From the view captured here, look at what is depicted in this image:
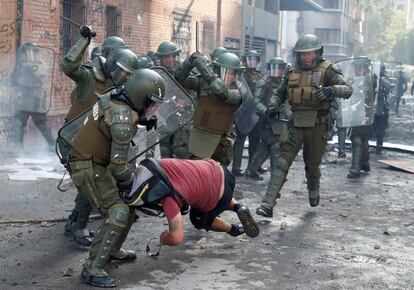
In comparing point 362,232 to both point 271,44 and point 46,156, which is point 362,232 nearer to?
point 46,156

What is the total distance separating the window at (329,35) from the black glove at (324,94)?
136 feet

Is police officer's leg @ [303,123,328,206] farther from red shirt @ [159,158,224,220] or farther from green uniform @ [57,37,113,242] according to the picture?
green uniform @ [57,37,113,242]

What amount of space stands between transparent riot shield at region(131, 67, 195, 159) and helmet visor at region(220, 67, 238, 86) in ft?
3.67

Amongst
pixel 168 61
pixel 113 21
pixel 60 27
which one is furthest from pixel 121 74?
pixel 113 21

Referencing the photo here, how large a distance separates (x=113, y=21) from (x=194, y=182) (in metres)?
10.3

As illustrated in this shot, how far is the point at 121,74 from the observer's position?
4.97 m

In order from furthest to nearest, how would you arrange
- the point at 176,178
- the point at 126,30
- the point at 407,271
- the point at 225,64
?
the point at 126,30, the point at 225,64, the point at 407,271, the point at 176,178

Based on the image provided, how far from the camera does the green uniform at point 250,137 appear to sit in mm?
8766

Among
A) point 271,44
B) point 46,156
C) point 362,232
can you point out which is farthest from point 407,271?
point 271,44

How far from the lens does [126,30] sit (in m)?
14.4

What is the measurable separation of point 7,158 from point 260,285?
6266 mm

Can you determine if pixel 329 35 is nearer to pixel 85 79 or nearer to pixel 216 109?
pixel 216 109

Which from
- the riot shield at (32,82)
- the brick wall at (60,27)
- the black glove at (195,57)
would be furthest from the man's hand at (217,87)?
the brick wall at (60,27)

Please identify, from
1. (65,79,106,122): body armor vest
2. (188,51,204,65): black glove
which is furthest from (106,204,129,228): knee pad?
(188,51,204,65): black glove
